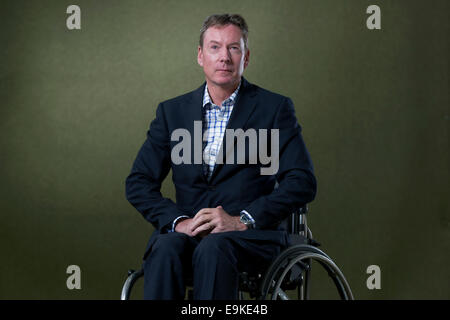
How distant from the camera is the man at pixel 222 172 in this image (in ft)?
6.20

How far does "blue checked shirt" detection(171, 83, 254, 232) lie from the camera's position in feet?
7.00

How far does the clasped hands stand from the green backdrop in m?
1.69

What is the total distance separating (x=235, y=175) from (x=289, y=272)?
1.13 feet

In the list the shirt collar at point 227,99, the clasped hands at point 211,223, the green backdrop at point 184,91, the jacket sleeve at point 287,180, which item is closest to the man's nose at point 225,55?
the shirt collar at point 227,99

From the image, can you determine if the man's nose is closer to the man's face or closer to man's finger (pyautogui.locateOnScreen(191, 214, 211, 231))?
the man's face

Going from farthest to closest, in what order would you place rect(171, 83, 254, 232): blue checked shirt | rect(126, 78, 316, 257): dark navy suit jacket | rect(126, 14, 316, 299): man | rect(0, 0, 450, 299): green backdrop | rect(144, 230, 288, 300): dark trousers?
rect(0, 0, 450, 299): green backdrop, rect(171, 83, 254, 232): blue checked shirt, rect(126, 78, 316, 257): dark navy suit jacket, rect(126, 14, 316, 299): man, rect(144, 230, 288, 300): dark trousers

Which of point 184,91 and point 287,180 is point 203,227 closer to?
point 287,180

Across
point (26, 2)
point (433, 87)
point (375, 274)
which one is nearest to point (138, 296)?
point (375, 274)

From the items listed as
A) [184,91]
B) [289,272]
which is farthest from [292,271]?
[184,91]

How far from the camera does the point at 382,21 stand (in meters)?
3.61

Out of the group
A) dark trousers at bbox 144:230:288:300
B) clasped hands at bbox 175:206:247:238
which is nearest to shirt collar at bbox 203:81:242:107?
clasped hands at bbox 175:206:247:238

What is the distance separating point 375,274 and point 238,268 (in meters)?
1.92

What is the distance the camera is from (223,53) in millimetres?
2148

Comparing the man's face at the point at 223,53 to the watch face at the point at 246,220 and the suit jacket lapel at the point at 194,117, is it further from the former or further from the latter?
the watch face at the point at 246,220
